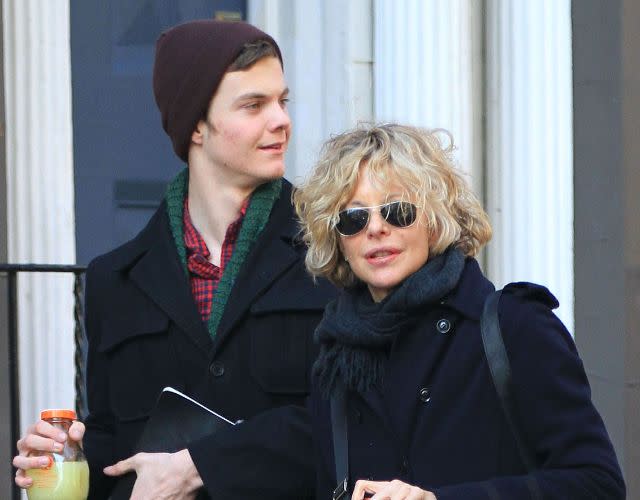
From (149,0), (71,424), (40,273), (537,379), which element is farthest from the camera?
(149,0)

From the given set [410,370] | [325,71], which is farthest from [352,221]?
[325,71]

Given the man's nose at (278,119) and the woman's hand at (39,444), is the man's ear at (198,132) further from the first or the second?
the woman's hand at (39,444)

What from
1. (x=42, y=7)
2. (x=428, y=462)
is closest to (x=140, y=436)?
(x=428, y=462)

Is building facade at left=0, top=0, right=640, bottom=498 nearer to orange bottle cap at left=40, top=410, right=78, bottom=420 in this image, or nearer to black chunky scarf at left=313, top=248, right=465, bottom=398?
orange bottle cap at left=40, top=410, right=78, bottom=420

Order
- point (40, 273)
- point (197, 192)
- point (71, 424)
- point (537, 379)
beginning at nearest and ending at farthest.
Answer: point (537, 379)
point (71, 424)
point (197, 192)
point (40, 273)

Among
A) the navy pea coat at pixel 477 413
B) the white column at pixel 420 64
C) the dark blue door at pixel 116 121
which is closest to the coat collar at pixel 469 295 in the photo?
the navy pea coat at pixel 477 413

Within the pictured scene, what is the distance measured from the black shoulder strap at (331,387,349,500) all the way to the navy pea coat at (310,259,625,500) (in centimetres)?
2

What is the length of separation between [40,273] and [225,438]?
2.50 m

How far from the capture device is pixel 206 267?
383cm

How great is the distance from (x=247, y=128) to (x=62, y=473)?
991 mm

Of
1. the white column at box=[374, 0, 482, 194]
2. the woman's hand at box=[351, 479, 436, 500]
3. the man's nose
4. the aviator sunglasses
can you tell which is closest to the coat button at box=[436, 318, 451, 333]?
the aviator sunglasses

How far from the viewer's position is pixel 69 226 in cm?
600

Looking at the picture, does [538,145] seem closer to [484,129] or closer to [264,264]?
[484,129]

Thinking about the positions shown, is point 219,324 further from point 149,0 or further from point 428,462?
point 149,0
